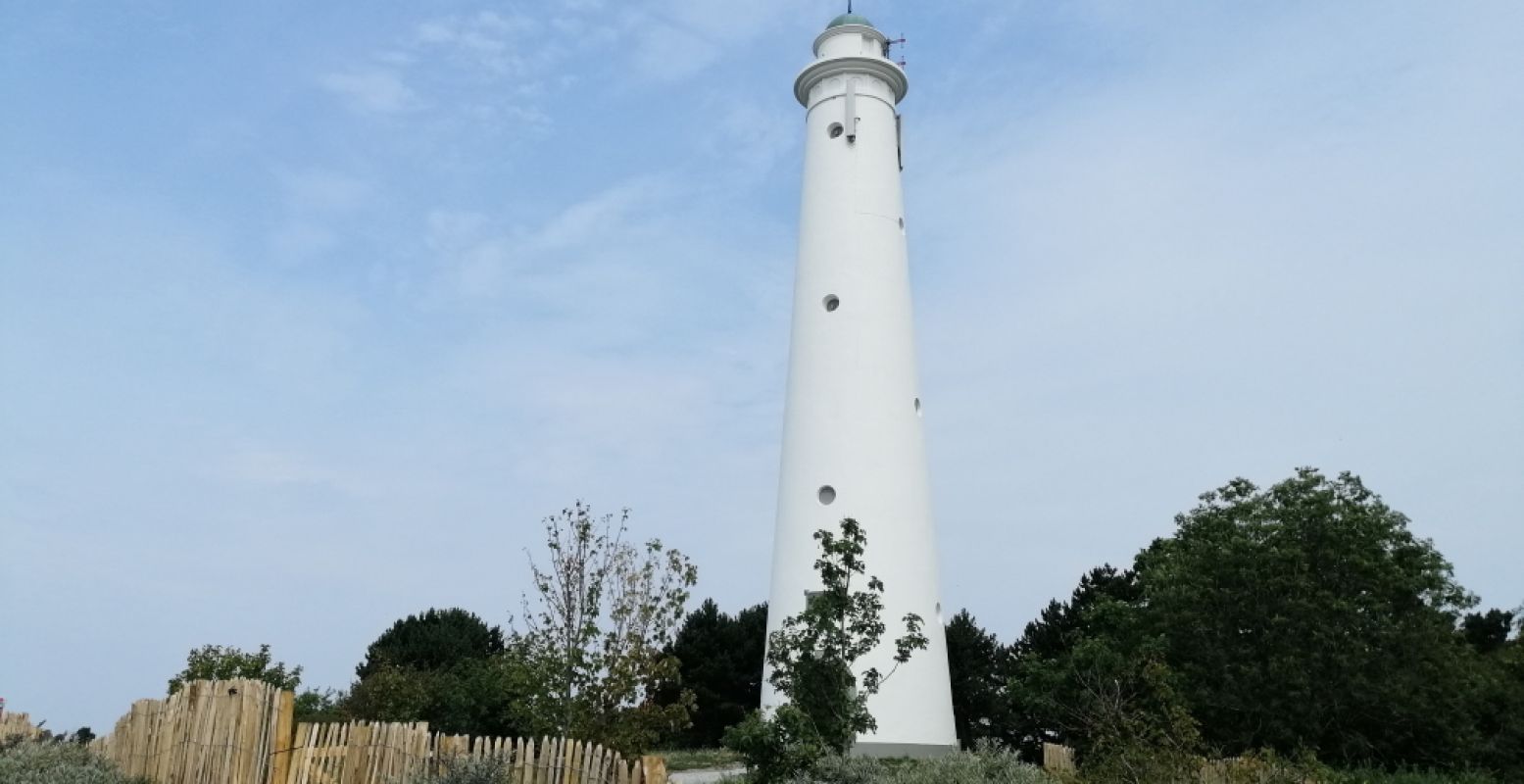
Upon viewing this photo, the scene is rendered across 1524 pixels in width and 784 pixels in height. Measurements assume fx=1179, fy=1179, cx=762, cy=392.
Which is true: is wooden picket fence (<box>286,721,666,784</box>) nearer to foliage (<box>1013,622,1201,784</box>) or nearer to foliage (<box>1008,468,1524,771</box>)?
foliage (<box>1013,622,1201,784</box>)

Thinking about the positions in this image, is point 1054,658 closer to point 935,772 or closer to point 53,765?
point 935,772

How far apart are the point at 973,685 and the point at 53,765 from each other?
70.3 feet

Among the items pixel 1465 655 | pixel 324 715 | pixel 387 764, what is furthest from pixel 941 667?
pixel 324 715

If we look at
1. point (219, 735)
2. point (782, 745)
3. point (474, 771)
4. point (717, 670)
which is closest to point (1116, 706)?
point (782, 745)

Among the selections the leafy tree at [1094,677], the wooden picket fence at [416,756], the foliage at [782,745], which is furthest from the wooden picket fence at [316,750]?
the leafy tree at [1094,677]

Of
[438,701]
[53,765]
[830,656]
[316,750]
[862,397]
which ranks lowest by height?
[53,765]

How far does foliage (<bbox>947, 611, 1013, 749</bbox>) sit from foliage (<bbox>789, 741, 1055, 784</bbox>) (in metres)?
13.5

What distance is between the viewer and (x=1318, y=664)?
75.2ft

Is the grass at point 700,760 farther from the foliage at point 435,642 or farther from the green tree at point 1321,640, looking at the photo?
the foliage at point 435,642

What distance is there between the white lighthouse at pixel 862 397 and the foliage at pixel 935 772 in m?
4.71

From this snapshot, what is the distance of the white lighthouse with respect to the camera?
862 inches

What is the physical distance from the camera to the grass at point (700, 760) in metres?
23.7

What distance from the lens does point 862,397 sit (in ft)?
74.6

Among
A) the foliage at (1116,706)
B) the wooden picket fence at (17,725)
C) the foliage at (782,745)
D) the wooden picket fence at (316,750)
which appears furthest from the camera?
the wooden picket fence at (17,725)
